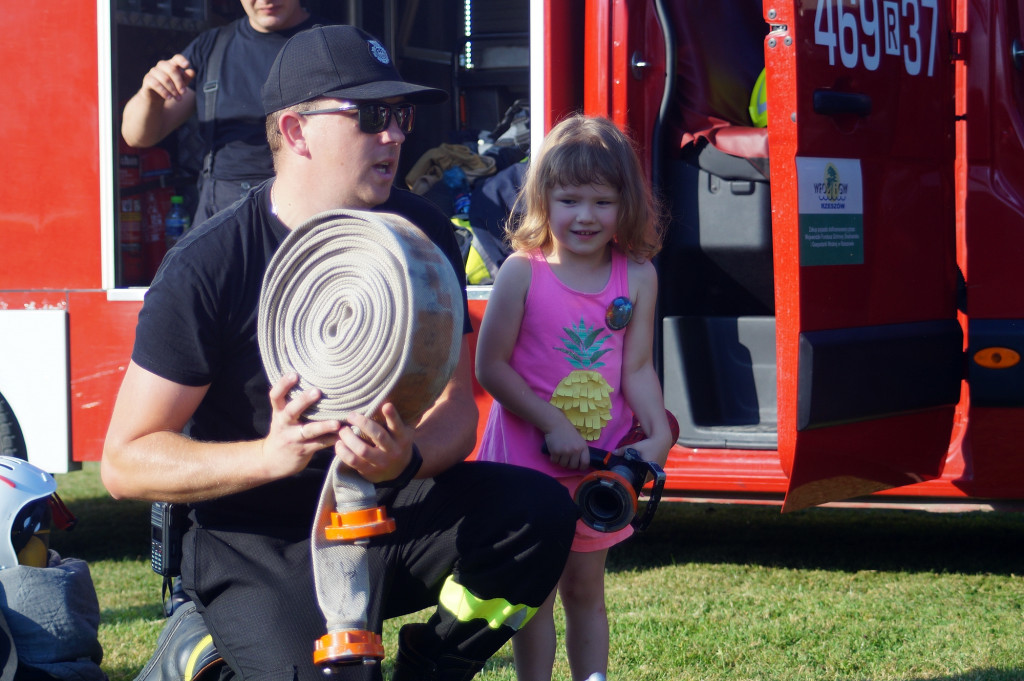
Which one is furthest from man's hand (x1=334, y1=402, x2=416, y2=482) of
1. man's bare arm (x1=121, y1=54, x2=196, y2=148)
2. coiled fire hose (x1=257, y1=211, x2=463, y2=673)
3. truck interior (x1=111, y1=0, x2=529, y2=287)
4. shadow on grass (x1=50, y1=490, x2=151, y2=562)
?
shadow on grass (x1=50, y1=490, x2=151, y2=562)

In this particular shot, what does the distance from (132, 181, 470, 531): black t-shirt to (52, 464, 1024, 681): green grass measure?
1.11m

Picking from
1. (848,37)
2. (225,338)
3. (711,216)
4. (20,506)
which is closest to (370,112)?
(225,338)

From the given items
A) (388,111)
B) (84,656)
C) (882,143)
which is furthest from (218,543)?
(882,143)

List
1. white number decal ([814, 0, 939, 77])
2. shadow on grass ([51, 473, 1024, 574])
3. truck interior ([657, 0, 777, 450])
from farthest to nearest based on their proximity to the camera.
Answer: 1. shadow on grass ([51, 473, 1024, 574])
2. truck interior ([657, 0, 777, 450])
3. white number decal ([814, 0, 939, 77])

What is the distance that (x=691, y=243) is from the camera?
13.3 feet

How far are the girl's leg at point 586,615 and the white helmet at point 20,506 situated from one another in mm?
1149

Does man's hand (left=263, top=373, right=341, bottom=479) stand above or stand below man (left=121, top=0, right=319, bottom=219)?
below

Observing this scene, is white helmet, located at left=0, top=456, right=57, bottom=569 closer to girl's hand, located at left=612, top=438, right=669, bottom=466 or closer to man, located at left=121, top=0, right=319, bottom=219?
girl's hand, located at left=612, top=438, right=669, bottom=466

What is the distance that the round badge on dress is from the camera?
2.74 meters

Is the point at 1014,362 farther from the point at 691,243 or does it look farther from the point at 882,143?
the point at 691,243

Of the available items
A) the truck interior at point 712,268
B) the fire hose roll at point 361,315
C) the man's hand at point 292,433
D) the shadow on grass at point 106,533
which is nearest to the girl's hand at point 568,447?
the fire hose roll at point 361,315

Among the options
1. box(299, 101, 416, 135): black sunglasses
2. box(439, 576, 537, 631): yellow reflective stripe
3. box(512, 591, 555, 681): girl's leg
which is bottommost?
box(512, 591, 555, 681): girl's leg

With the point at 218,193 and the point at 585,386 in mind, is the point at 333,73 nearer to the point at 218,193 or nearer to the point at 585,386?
the point at 585,386

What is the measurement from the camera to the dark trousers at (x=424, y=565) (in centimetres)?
211
